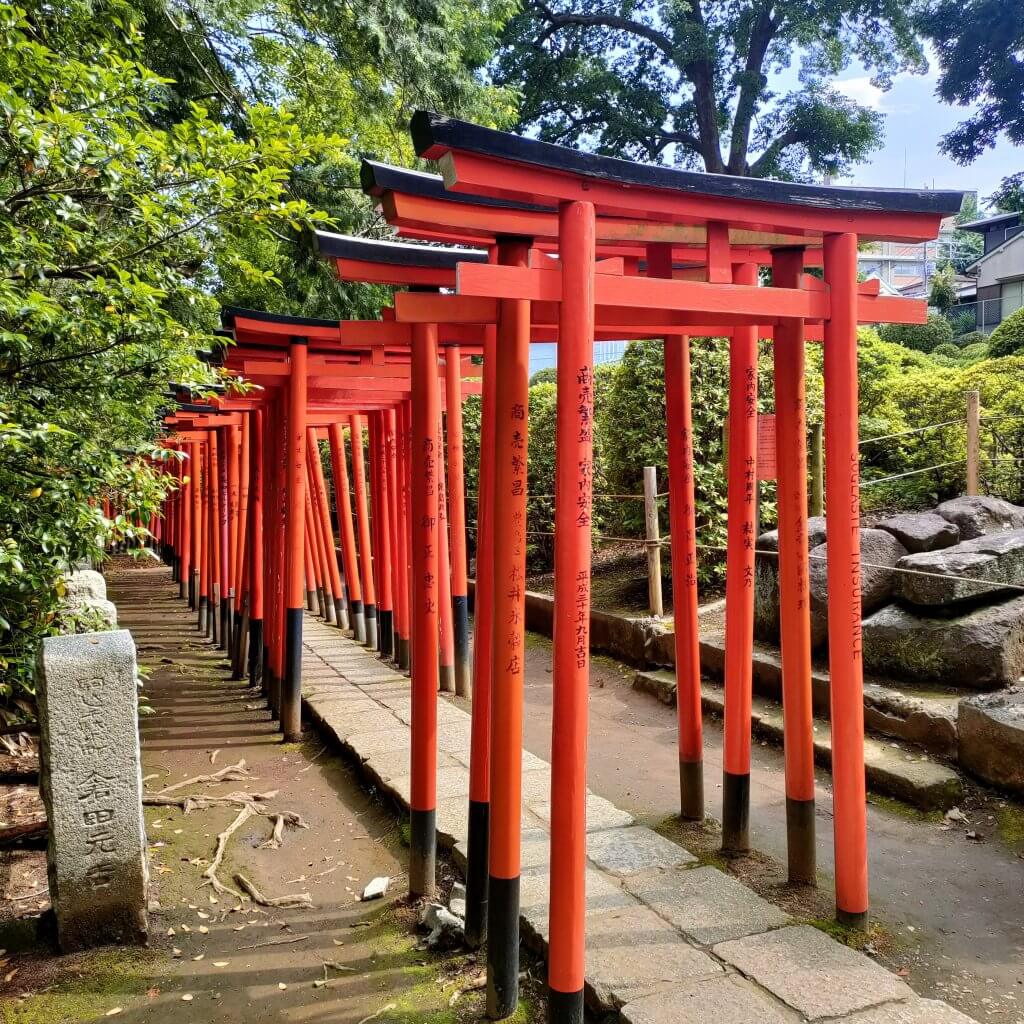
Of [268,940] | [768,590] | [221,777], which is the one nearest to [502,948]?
[268,940]

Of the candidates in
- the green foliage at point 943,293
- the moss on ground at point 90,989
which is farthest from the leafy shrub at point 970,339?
the moss on ground at point 90,989

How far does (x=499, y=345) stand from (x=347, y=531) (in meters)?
7.65

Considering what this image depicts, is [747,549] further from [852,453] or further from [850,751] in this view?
[850,751]

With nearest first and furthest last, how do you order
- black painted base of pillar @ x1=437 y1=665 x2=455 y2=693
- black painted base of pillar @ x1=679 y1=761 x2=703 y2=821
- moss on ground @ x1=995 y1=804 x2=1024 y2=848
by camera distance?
moss on ground @ x1=995 y1=804 x2=1024 y2=848 → black painted base of pillar @ x1=679 y1=761 x2=703 y2=821 → black painted base of pillar @ x1=437 y1=665 x2=455 y2=693

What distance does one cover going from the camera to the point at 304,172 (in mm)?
9930

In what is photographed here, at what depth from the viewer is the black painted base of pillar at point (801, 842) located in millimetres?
3877

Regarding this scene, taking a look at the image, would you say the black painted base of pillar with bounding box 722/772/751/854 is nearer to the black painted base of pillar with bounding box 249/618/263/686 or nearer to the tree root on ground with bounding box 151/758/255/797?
the tree root on ground with bounding box 151/758/255/797

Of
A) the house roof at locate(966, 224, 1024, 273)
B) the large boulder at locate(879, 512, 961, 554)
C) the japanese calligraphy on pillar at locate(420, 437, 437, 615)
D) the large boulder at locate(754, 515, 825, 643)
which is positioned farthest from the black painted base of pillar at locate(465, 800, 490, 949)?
the house roof at locate(966, 224, 1024, 273)

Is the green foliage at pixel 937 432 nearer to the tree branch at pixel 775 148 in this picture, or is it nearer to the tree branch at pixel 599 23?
the tree branch at pixel 775 148

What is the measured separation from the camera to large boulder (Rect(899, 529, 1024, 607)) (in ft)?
19.7

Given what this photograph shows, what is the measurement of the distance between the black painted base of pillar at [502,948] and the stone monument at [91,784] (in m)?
1.62

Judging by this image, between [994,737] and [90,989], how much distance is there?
182 inches

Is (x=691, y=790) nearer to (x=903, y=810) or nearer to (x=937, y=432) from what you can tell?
(x=903, y=810)

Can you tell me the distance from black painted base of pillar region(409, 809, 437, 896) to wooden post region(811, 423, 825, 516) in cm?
639
